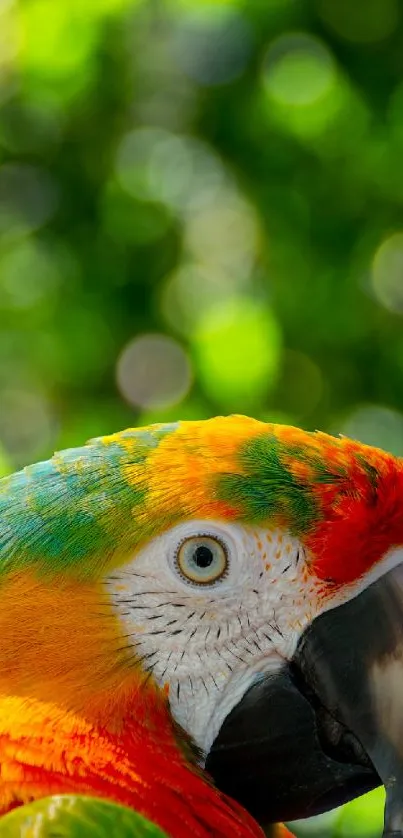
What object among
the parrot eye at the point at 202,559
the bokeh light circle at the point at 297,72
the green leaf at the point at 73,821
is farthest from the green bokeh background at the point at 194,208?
the green leaf at the point at 73,821

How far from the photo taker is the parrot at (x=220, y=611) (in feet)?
3.92

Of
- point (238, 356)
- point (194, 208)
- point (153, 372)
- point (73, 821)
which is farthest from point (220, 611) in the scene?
point (194, 208)

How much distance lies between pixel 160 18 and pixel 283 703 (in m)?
1.65

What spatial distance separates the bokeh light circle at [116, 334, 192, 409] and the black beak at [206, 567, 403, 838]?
41.8 inches

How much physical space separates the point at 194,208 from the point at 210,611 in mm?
1362

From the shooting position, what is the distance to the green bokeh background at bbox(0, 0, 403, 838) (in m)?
2.27

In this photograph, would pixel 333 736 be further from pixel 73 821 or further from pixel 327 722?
pixel 73 821

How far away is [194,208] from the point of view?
95.2 inches

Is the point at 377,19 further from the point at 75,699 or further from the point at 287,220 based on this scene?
the point at 75,699

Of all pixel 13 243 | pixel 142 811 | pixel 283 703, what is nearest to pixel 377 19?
pixel 13 243

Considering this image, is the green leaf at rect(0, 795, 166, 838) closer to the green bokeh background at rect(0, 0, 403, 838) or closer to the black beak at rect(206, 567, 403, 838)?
the black beak at rect(206, 567, 403, 838)

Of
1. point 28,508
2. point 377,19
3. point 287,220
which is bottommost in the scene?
point 28,508

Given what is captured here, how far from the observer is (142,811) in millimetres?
1130

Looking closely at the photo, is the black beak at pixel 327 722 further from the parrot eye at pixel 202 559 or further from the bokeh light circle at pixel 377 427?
the bokeh light circle at pixel 377 427
